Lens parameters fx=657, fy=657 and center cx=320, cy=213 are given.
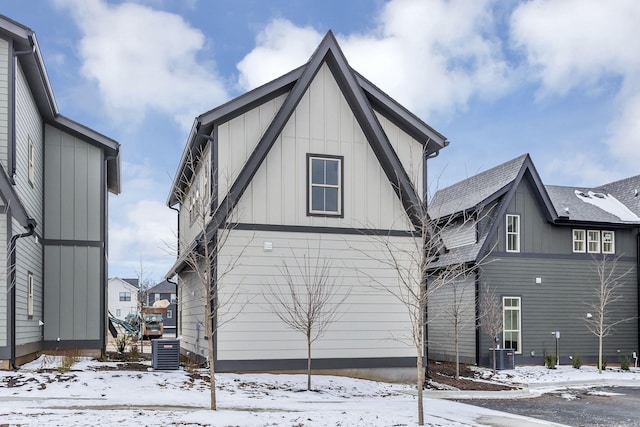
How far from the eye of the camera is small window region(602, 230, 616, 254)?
27.2 meters

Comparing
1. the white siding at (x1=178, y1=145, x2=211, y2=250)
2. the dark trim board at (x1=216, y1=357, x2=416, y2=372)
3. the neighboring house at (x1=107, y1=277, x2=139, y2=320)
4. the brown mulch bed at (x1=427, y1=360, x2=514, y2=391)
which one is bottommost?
the neighboring house at (x1=107, y1=277, x2=139, y2=320)

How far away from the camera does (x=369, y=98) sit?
18.5m

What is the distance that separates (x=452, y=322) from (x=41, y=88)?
1668 cm

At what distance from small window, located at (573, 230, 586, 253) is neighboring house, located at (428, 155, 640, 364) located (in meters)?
0.04

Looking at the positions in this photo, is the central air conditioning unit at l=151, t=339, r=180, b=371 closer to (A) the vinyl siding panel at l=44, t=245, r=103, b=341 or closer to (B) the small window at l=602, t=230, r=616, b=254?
(A) the vinyl siding panel at l=44, t=245, r=103, b=341

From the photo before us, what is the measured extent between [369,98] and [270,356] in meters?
7.59

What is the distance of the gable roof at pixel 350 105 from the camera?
16.6 m

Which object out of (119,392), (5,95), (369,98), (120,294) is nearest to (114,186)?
(5,95)

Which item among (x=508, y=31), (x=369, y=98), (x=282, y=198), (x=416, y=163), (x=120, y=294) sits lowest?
(x=120, y=294)

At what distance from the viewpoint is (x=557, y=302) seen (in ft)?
85.2

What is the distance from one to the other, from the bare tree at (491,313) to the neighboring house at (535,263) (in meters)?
0.26

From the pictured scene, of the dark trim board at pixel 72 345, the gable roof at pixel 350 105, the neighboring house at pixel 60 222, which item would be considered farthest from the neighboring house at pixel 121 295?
the gable roof at pixel 350 105

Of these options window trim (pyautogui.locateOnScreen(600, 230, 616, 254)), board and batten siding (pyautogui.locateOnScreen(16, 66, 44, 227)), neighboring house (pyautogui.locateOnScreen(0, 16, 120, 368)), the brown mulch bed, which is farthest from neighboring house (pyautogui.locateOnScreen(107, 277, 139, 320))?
the brown mulch bed

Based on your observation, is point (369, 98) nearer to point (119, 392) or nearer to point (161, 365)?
point (161, 365)
